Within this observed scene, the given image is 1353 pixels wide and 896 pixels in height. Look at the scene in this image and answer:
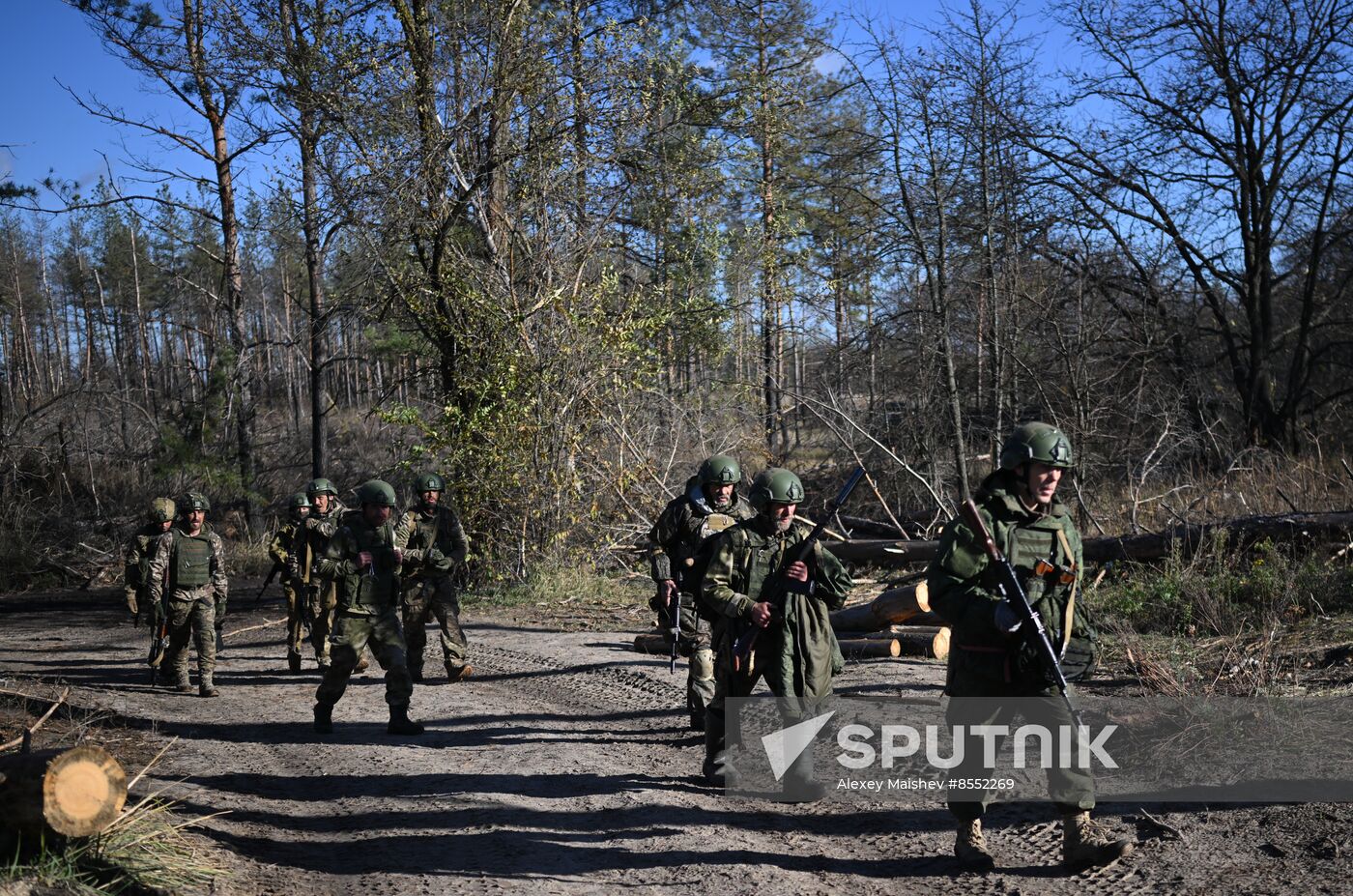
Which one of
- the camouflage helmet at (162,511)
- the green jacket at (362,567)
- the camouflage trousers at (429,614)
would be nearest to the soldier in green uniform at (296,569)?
the camouflage helmet at (162,511)

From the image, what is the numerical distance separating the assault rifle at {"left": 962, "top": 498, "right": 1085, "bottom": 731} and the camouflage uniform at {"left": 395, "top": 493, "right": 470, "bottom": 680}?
20.7ft

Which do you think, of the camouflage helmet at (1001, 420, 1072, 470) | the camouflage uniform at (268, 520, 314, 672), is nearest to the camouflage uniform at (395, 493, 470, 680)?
→ the camouflage uniform at (268, 520, 314, 672)

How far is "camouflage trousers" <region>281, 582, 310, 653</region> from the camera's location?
11320 millimetres

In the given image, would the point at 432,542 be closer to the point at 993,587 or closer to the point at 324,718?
the point at 324,718

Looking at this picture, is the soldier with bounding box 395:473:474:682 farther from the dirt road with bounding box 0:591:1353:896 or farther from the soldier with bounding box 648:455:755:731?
the soldier with bounding box 648:455:755:731

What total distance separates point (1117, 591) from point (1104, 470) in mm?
6213

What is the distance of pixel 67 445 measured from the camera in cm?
2394

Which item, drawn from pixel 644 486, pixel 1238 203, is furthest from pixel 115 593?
pixel 1238 203

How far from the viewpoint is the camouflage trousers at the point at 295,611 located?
11320 mm

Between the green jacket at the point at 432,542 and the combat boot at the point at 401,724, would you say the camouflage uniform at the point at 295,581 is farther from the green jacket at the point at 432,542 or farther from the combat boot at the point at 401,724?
the combat boot at the point at 401,724

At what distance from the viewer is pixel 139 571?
10.6m

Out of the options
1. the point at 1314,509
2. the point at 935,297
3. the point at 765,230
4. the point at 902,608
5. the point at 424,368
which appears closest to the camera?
the point at 902,608

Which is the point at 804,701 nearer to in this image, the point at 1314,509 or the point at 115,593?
the point at 1314,509

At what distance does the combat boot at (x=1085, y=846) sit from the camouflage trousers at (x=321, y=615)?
7453 millimetres
